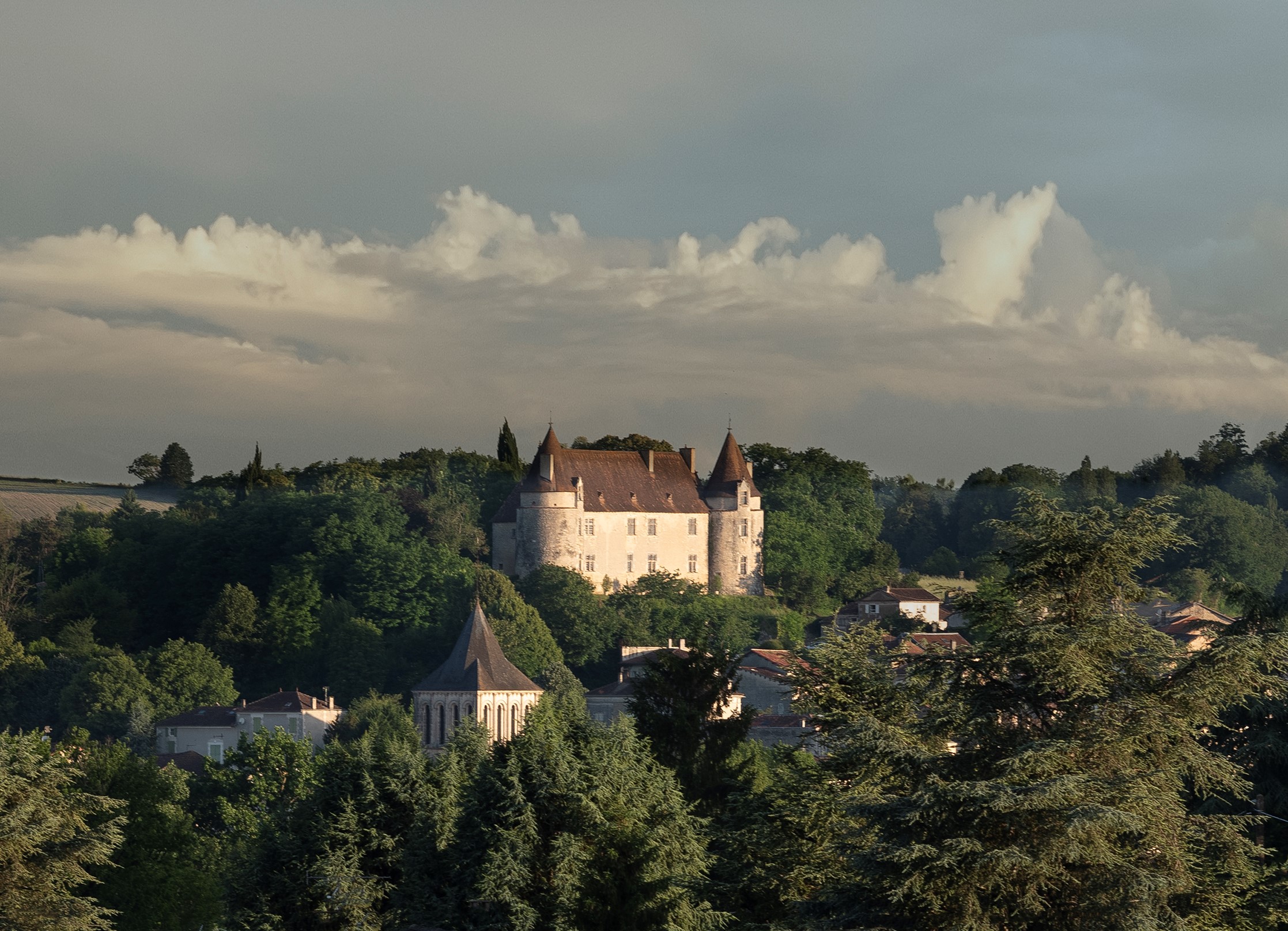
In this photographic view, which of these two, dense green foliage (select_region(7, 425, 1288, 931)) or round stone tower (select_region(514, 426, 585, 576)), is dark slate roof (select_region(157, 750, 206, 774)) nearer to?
dense green foliage (select_region(7, 425, 1288, 931))

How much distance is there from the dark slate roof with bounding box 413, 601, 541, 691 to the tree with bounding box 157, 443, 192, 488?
6079cm

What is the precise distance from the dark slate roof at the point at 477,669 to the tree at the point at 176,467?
60.8m

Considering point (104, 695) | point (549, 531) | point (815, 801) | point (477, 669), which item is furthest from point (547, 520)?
point (815, 801)

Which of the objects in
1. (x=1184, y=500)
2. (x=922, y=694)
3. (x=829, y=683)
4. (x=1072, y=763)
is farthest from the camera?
(x=1184, y=500)

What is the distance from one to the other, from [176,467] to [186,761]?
201 ft

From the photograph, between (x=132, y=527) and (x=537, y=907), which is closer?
(x=537, y=907)

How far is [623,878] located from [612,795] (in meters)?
1.93

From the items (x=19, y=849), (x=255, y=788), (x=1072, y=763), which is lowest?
(x=255, y=788)

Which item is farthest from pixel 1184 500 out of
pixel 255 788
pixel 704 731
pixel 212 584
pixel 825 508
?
pixel 704 731

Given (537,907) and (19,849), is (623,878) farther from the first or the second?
(19,849)

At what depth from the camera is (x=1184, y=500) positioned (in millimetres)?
124625

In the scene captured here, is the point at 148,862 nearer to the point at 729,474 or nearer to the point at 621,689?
the point at 621,689

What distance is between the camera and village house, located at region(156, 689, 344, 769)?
91.6 metres

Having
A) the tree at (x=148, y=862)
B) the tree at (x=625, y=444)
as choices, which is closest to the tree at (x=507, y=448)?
the tree at (x=625, y=444)
